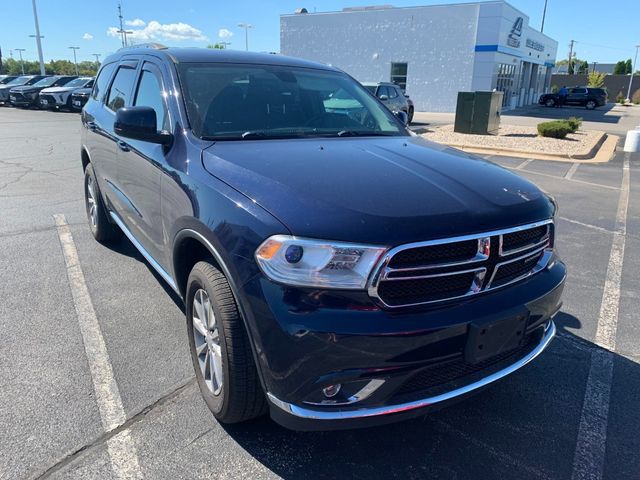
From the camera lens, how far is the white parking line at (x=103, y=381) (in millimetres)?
2407

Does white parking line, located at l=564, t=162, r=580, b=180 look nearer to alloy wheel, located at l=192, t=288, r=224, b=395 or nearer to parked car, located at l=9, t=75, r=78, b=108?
alloy wheel, located at l=192, t=288, r=224, b=395

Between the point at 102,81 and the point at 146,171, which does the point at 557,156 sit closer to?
the point at 102,81

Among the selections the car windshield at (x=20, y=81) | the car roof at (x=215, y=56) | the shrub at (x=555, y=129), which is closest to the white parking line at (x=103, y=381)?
the car roof at (x=215, y=56)

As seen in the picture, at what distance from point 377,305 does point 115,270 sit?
3.43 meters

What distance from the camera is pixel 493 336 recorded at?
2.25 meters

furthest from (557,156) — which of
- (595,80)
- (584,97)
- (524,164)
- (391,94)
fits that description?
(595,80)

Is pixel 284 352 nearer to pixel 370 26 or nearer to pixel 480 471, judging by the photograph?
pixel 480 471

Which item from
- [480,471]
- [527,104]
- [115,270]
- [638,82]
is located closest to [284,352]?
[480,471]

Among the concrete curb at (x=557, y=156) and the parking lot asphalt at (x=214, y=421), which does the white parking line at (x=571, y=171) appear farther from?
the parking lot asphalt at (x=214, y=421)


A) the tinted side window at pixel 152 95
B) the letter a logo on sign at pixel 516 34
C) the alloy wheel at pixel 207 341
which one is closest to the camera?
the alloy wheel at pixel 207 341

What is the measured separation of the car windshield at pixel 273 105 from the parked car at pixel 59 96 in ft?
81.3

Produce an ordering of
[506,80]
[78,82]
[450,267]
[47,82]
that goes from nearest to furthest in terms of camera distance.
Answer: [450,267] < [78,82] < [47,82] < [506,80]

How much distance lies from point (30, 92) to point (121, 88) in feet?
91.4

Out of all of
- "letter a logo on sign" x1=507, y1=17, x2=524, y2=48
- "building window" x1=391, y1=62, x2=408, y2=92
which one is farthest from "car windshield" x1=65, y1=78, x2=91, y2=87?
"letter a logo on sign" x1=507, y1=17, x2=524, y2=48
